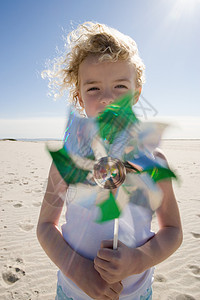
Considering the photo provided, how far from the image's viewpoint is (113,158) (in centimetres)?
91

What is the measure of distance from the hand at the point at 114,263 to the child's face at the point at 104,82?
26.6 inches

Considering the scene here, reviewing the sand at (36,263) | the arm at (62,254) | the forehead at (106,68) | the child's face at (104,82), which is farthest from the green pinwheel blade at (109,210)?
the forehead at (106,68)

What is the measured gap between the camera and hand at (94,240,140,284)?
969mm

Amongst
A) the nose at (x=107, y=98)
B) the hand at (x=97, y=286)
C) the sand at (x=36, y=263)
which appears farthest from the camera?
the sand at (x=36, y=263)

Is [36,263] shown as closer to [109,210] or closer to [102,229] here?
[102,229]

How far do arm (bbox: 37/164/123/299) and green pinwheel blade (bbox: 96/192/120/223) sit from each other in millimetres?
246

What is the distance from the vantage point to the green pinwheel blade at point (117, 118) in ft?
2.92

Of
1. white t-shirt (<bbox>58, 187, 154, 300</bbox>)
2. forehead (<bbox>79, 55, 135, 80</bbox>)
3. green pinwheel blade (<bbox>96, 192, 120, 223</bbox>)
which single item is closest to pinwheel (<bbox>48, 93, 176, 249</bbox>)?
green pinwheel blade (<bbox>96, 192, 120, 223</bbox>)

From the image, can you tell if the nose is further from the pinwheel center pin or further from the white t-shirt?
the white t-shirt

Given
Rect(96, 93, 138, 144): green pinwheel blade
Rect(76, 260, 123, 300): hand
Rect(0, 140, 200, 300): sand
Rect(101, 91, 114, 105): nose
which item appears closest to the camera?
Rect(96, 93, 138, 144): green pinwheel blade

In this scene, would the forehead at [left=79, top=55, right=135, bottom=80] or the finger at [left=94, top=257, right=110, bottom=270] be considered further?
the forehead at [left=79, top=55, right=135, bottom=80]

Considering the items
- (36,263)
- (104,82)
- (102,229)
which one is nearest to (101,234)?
(102,229)

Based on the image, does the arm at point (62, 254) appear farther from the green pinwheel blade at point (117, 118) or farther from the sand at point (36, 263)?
the green pinwheel blade at point (117, 118)

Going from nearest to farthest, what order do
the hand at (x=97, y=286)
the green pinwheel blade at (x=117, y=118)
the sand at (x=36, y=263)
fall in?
1. the green pinwheel blade at (x=117, y=118)
2. the hand at (x=97, y=286)
3. the sand at (x=36, y=263)
